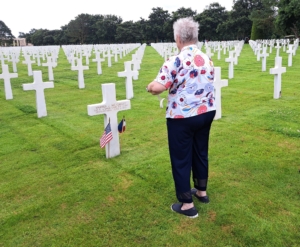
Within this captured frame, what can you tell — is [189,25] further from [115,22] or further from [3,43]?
[3,43]

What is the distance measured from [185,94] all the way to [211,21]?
199 ft

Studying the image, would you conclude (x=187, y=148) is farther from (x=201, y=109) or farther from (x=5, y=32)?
(x=5, y=32)

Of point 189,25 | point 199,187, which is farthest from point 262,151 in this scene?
point 189,25

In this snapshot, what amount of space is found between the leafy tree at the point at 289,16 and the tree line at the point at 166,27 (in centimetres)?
51

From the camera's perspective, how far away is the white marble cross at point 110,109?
4.13 metres

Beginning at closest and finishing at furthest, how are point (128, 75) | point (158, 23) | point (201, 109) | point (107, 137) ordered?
point (201, 109) → point (107, 137) → point (128, 75) → point (158, 23)

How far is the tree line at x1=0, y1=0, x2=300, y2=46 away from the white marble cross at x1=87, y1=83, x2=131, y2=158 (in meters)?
36.3

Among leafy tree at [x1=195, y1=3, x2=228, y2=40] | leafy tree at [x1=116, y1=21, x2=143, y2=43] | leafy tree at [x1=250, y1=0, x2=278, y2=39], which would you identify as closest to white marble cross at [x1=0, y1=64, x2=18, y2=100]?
leafy tree at [x1=250, y1=0, x2=278, y2=39]

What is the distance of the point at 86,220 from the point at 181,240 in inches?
35.5

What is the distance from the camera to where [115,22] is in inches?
2886

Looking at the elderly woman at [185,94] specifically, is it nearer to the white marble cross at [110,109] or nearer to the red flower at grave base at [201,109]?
the red flower at grave base at [201,109]

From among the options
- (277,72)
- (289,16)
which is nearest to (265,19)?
(289,16)

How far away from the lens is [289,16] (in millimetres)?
32688

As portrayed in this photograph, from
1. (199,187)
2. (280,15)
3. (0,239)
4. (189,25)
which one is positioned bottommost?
(0,239)
